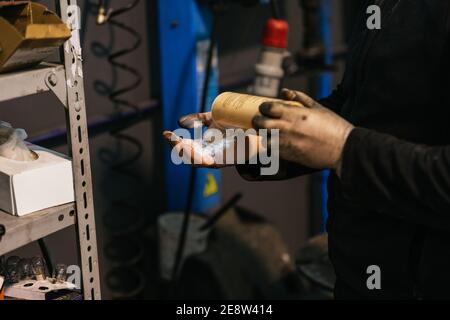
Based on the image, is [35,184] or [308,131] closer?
[308,131]

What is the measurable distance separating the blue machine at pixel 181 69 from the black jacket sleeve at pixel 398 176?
1.03 meters

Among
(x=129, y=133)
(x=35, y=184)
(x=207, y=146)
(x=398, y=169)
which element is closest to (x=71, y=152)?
(x=35, y=184)

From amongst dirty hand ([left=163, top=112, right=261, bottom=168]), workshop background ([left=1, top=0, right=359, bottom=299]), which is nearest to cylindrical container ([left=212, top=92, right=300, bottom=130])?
dirty hand ([left=163, top=112, right=261, bottom=168])

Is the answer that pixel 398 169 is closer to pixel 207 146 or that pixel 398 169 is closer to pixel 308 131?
pixel 308 131

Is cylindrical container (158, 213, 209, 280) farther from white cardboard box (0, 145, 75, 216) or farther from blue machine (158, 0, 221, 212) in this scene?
white cardboard box (0, 145, 75, 216)

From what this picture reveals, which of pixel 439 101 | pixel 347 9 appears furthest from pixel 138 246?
pixel 347 9

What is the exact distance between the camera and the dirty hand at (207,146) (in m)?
1.07

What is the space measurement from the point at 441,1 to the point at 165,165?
115 cm

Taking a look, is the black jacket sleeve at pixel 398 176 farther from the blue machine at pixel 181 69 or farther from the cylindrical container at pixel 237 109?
the blue machine at pixel 181 69

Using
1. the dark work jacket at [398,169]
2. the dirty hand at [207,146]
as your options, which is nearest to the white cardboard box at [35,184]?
the dirty hand at [207,146]

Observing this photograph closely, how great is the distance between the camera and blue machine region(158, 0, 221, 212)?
6.01 feet

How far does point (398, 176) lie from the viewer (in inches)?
34.6

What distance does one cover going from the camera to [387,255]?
1035 mm

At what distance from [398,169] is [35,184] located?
1.91ft
